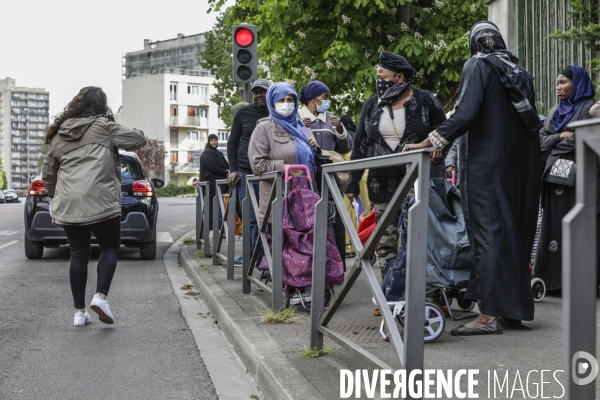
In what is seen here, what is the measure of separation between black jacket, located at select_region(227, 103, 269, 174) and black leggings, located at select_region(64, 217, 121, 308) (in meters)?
2.55

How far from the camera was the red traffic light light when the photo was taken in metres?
10.6

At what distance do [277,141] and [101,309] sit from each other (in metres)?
1.94

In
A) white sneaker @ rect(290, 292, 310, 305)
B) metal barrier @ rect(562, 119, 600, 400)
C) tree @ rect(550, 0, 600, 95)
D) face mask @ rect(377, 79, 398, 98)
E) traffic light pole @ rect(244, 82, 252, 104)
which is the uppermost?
tree @ rect(550, 0, 600, 95)

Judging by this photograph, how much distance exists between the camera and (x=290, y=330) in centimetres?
553

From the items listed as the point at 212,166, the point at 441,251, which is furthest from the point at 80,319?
the point at 212,166

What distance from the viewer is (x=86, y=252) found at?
654 centimetres

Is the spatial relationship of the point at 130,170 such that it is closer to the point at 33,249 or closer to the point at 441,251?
the point at 33,249

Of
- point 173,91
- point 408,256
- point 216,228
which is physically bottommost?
point 216,228

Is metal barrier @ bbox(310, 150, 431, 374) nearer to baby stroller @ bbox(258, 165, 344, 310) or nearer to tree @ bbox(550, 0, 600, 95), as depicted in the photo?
baby stroller @ bbox(258, 165, 344, 310)

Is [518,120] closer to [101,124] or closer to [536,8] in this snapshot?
[101,124]

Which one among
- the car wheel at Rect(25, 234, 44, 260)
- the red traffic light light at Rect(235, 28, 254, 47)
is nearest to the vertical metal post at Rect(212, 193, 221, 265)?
the red traffic light light at Rect(235, 28, 254, 47)

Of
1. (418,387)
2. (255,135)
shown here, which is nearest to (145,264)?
(255,135)

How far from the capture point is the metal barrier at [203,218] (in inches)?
435

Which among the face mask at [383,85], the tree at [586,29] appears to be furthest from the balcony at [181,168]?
the face mask at [383,85]
